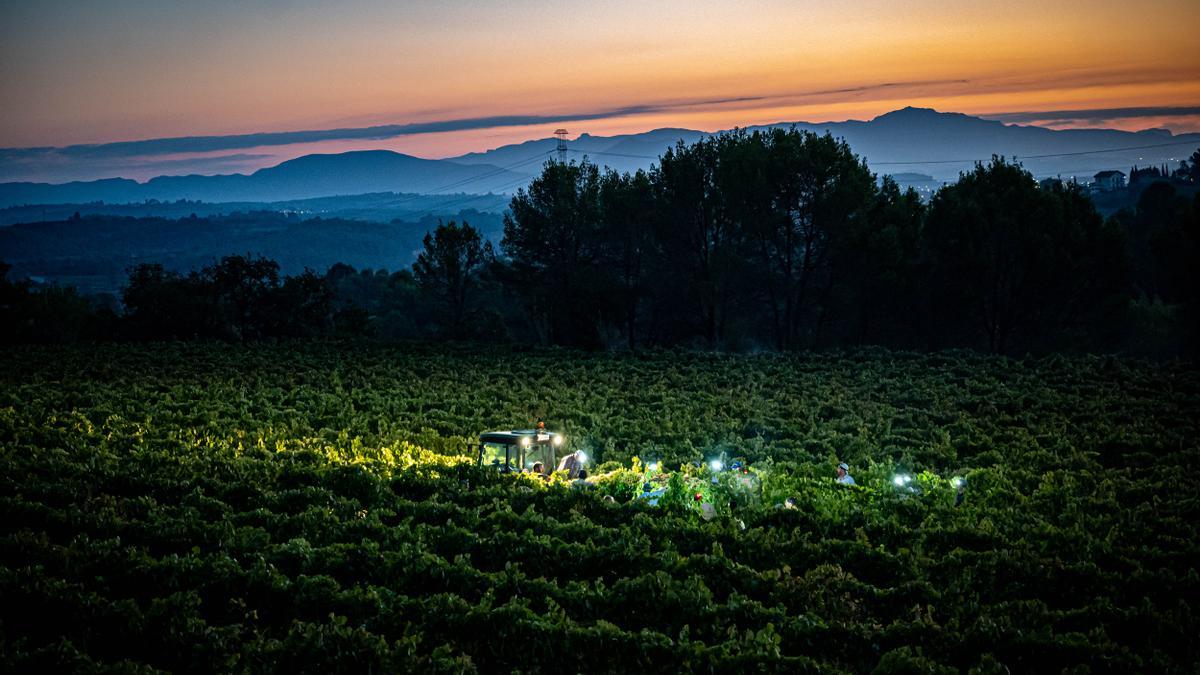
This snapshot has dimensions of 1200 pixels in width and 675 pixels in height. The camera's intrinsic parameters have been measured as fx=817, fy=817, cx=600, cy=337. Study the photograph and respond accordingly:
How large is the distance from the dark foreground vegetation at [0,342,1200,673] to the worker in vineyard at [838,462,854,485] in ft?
0.88

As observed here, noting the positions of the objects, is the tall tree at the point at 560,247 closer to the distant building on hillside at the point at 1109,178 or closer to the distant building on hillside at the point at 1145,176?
the distant building on hillside at the point at 1145,176

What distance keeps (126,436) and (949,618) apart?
19.4m

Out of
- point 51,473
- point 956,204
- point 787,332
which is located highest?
point 956,204

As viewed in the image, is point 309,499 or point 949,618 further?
point 309,499

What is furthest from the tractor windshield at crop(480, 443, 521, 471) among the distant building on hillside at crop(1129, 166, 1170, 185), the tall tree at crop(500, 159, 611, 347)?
the distant building on hillside at crop(1129, 166, 1170, 185)

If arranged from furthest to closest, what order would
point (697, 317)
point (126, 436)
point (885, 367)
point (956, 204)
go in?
point (697, 317) → point (956, 204) → point (885, 367) → point (126, 436)

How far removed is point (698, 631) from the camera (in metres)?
10.7

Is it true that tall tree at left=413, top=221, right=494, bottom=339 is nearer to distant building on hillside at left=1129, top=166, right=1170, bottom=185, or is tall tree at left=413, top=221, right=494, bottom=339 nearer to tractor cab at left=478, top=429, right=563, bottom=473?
tractor cab at left=478, top=429, right=563, bottom=473

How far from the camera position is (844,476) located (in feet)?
56.8

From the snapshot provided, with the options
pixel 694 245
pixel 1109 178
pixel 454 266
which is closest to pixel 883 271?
pixel 694 245

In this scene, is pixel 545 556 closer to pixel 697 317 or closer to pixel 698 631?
pixel 698 631

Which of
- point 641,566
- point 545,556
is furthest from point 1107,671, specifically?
point 545,556

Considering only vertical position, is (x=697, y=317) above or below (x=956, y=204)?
below

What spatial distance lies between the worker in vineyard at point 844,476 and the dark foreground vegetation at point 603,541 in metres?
0.27
